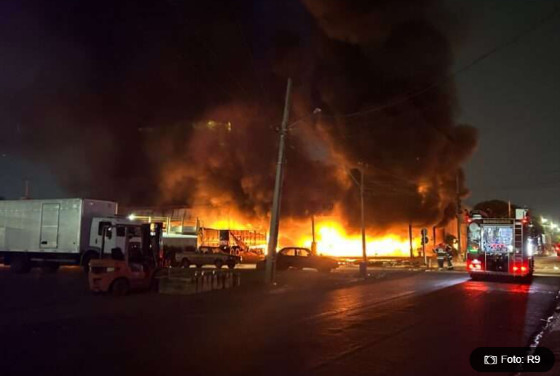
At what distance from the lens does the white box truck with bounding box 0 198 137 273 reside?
2367cm

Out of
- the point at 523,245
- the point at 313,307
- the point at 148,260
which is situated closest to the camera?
the point at 313,307

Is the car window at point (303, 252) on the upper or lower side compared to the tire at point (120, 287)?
upper

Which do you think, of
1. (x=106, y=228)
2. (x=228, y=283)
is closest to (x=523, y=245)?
(x=228, y=283)

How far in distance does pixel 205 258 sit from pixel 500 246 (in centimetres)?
1525

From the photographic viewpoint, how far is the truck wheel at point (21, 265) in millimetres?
24250

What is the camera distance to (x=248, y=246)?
4103cm

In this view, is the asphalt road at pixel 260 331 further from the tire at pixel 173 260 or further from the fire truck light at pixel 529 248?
the tire at pixel 173 260

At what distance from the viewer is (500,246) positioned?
70.2ft

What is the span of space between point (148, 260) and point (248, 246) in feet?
79.5

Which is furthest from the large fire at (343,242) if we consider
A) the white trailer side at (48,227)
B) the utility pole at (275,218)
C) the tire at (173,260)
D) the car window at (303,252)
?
the utility pole at (275,218)

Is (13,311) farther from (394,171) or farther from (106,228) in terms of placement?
(394,171)

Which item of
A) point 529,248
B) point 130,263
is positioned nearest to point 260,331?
point 130,263

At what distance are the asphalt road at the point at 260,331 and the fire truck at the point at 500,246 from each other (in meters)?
4.77

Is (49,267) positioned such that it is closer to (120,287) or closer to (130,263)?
(130,263)
